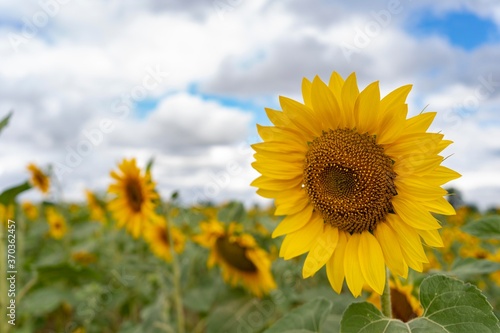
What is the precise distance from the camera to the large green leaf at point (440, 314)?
4.44 feet

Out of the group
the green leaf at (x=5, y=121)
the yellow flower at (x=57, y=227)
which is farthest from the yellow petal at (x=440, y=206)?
the yellow flower at (x=57, y=227)

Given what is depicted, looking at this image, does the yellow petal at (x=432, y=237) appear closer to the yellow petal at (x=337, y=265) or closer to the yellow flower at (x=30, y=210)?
the yellow petal at (x=337, y=265)

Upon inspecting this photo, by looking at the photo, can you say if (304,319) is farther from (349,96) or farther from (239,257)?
(239,257)

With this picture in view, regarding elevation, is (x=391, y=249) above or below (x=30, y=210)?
below

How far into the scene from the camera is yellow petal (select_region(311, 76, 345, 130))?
1.59 meters

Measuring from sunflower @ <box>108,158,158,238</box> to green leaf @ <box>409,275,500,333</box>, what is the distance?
7.32ft

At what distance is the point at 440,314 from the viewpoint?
1421 millimetres

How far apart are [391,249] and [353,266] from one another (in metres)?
0.14

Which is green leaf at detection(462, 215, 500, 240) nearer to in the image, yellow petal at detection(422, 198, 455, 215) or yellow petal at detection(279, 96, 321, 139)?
yellow petal at detection(422, 198, 455, 215)

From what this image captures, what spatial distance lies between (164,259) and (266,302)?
183 cm

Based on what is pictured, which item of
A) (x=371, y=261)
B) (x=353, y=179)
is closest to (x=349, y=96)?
(x=353, y=179)

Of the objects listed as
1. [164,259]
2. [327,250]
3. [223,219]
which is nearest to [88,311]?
[164,259]

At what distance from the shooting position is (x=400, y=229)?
5.24 ft

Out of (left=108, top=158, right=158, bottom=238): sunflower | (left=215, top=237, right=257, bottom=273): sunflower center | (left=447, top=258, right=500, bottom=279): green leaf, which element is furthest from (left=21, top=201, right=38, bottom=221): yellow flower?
(left=447, top=258, right=500, bottom=279): green leaf
